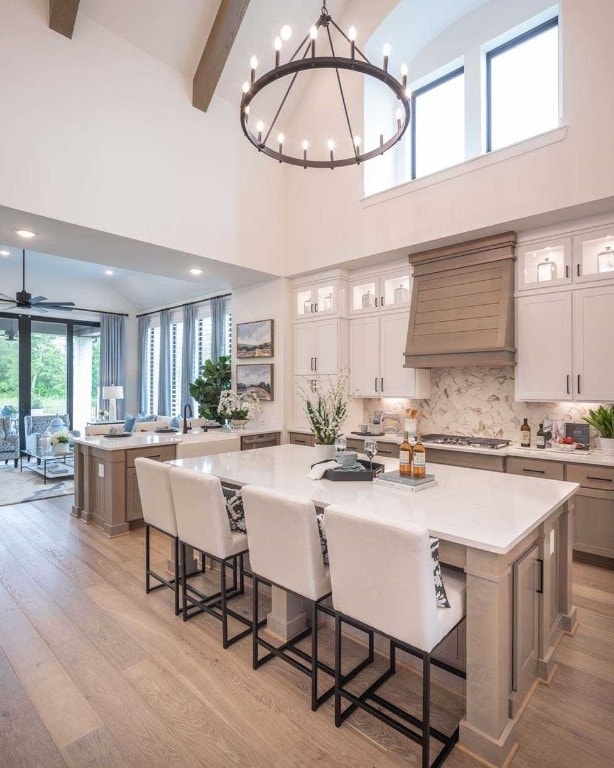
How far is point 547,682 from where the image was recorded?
213cm

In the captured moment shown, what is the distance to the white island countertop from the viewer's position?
1.73 m

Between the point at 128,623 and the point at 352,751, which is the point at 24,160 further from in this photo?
the point at 352,751

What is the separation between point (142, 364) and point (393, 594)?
32.7 feet

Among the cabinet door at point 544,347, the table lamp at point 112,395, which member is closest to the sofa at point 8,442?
the table lamp at point 112,395

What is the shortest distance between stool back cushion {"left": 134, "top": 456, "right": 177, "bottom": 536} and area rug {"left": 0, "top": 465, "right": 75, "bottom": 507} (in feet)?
11.4

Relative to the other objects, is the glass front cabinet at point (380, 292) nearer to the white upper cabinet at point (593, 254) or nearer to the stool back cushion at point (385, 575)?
the white upper cabinet at point (593, 254)

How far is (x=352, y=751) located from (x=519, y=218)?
159 inches

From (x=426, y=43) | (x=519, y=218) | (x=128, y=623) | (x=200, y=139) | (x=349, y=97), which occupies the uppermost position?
(x=426, y=43)

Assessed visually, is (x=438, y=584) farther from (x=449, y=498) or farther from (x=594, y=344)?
(x=594, y=344)

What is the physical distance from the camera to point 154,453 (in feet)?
14.9

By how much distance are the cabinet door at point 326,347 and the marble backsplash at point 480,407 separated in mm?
1005

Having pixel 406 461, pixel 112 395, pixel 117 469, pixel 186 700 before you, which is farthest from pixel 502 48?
pixel 112 395

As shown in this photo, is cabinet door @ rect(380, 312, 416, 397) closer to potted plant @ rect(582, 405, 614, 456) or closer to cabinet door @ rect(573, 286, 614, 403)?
cabinet door @ rect(573, 286, 614, 403)

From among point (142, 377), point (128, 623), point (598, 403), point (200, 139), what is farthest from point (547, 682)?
point (142, 377)
